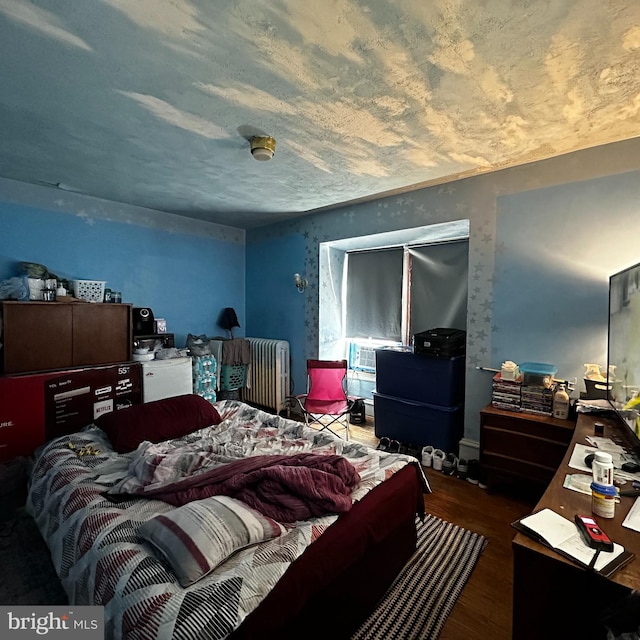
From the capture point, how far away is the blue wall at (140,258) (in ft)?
10.2

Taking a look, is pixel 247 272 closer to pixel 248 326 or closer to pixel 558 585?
pixel 248 326

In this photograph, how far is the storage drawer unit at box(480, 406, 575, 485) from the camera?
223 cm

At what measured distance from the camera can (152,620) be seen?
3.04 feet

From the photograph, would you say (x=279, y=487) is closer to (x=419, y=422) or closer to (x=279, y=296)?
(x=419, y=422)

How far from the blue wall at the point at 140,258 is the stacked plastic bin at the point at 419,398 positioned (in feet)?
8.16

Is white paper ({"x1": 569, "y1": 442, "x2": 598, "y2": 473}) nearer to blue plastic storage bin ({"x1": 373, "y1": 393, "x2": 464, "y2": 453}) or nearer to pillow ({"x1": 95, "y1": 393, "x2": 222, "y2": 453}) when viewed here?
blue plastic storage bin ({"x1": 373, "y1": 393, "x2": 464, "y2": 453})

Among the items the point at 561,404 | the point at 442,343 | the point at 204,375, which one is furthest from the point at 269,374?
the point at 561,404

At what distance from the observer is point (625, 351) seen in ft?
5.84

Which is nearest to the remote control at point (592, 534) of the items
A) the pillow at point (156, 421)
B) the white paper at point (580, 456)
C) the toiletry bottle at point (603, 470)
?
the toiletry bottle at point (603, 470)

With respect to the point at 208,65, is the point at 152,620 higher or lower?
lower

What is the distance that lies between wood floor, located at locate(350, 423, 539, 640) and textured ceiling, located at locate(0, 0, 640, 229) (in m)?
2.51

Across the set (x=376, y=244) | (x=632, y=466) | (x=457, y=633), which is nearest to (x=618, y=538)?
(x=632, y=466)

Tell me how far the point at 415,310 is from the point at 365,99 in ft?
8.41

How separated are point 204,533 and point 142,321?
3.09m
